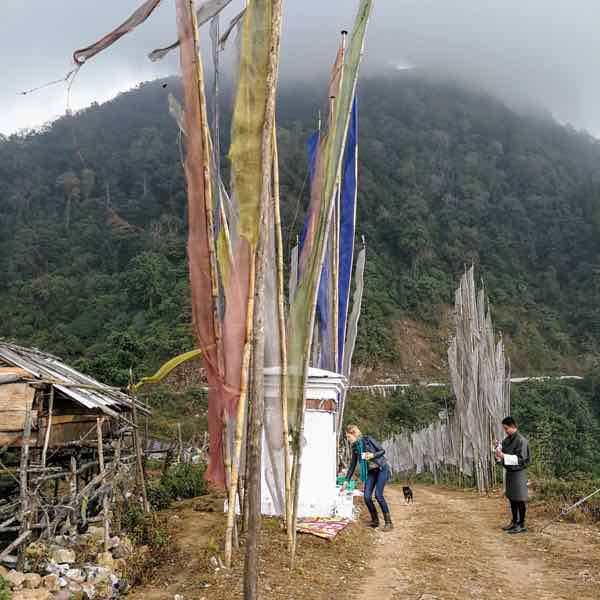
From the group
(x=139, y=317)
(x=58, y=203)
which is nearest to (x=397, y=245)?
(x=139, y=317)

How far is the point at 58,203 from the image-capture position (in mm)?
50281

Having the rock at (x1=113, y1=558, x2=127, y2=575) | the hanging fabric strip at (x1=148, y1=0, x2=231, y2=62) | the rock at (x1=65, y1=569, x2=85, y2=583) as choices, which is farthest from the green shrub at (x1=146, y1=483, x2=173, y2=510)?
the hanging fabric strip at (x1=148, y1=0, x2=231, y2=62)

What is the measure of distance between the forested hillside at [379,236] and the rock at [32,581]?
17.1 m

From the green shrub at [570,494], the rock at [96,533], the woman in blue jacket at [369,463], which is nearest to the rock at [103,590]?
the rock at [96,533]

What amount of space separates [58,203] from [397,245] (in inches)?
1122

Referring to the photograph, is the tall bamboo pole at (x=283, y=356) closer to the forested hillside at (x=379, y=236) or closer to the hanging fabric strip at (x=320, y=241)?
the hanging fabric strip at (x=320, y=241)

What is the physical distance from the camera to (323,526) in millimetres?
6402

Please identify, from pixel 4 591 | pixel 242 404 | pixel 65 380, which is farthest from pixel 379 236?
pixel 4 591

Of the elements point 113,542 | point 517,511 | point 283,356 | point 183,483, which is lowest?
point 113,542

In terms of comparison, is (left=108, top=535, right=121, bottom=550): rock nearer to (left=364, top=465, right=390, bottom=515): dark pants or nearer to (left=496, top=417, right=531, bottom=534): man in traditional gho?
(left=364, top=465, right=390, bottom=515): dark pants

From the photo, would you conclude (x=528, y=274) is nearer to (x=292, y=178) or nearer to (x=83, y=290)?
(x=292, y=178)

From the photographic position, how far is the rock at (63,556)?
5.96 m

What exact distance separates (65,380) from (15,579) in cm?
284

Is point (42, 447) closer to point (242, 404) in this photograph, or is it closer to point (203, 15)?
point (242, 404)
